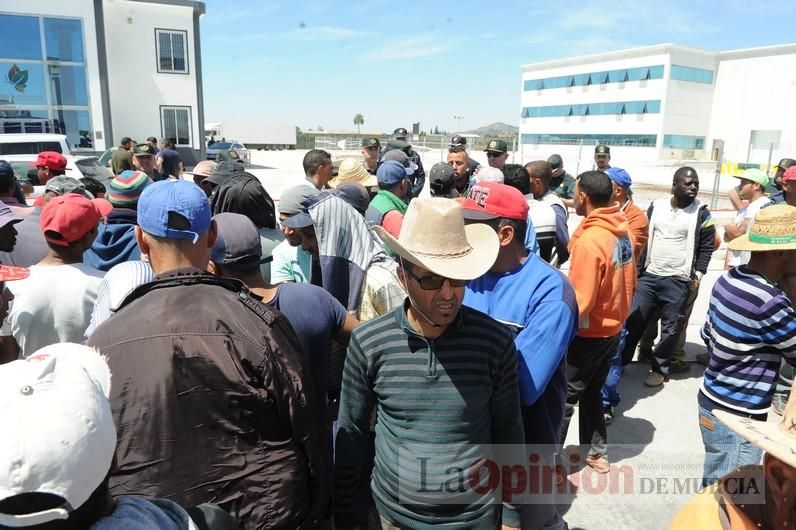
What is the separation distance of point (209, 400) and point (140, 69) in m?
28.9

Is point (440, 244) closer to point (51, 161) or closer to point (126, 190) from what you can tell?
point (126, 190)

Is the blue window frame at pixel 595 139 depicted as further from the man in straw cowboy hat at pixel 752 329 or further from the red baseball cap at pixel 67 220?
the red baseball cap at pixel 67 220

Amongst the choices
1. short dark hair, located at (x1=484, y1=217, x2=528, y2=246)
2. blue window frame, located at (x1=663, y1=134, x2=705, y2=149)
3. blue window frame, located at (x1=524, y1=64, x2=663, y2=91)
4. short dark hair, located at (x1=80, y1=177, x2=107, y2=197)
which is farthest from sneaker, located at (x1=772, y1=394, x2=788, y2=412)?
blue window frame, located at (x1=524, y1=64, x2=663, y2=91)

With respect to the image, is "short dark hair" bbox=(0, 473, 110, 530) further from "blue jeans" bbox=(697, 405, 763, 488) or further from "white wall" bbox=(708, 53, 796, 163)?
"white wall" bbox=(708, 53, 796, 163)

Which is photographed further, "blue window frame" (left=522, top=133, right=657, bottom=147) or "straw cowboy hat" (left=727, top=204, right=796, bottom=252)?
"blue window frame" (left=522, top=133, right=657, bottom=147)

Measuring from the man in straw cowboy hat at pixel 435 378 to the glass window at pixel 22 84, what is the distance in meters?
27.8

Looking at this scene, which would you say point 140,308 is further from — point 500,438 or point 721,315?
point 721,315

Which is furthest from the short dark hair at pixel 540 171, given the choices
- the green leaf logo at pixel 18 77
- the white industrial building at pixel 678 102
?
the white industrial building at pixel 678 102

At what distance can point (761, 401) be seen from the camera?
267 centimetres

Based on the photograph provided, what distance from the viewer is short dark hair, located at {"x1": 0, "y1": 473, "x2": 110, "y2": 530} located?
2.80 ft

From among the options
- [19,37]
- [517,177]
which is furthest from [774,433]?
[19,37]

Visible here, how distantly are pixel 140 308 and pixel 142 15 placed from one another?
29.1 metres

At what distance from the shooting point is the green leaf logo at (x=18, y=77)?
75.5ft

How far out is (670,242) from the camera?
16.3 ft
